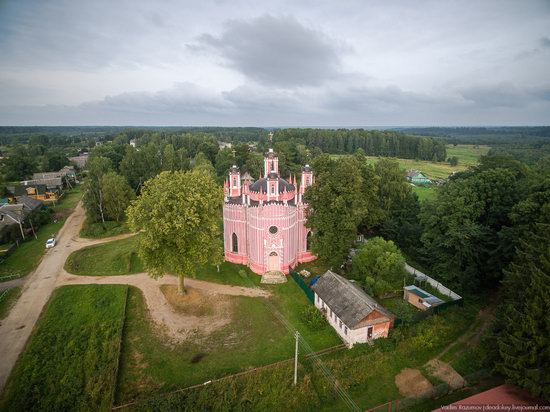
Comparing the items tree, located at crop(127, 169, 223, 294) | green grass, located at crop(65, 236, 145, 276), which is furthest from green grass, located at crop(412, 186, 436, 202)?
green grass, located at crop(65, 236, 145, 276)

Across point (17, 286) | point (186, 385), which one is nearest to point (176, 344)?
point (186, 385)

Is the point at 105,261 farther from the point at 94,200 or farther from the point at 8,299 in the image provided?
the point at 94,200

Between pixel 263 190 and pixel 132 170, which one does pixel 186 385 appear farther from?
pixel 132 170

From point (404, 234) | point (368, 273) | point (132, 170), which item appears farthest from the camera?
point (132, 170)

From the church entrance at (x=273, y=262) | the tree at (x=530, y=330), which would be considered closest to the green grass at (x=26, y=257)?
the church entrance at (x=273, y=262)

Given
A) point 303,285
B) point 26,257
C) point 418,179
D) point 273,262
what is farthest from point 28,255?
point 418,179
